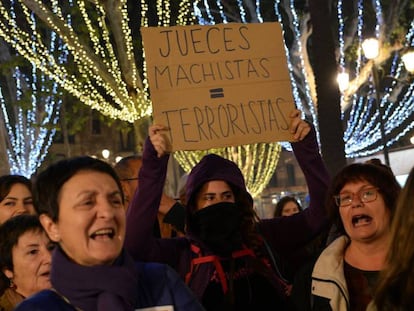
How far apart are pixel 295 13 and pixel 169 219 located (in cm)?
1699

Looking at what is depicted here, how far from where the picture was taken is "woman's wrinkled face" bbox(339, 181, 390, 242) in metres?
3.72

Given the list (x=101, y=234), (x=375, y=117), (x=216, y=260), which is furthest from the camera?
(x=375, y=117)

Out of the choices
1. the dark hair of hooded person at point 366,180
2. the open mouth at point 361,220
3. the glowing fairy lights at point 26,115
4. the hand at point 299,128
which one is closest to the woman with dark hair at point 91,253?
the open mouth at point 361,220

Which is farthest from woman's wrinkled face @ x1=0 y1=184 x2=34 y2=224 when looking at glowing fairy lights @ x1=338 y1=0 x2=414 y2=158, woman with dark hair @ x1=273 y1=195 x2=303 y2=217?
glowing fairy lights @ x1=338 y1=0 x2=414 y2=158

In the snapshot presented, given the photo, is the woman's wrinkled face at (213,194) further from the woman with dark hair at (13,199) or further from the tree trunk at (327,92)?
the tree trunk at (327,92)

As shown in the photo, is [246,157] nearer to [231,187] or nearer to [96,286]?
[231,187]

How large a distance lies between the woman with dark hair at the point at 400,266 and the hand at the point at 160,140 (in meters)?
1.52

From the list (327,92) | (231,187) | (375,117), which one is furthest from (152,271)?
(375,117)

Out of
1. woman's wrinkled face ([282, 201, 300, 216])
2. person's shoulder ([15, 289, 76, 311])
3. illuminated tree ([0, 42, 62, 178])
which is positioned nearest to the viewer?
person's shoulder ([15, 289, 76, 311])

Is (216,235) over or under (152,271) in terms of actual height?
over

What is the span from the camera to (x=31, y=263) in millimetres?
3846

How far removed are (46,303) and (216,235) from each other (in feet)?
4.81

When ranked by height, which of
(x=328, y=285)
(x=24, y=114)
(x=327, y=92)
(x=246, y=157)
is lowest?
(x=328, y=285)

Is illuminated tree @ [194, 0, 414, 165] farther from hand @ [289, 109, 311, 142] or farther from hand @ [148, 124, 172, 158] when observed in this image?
hand @ [148, 124, 172, 158]
